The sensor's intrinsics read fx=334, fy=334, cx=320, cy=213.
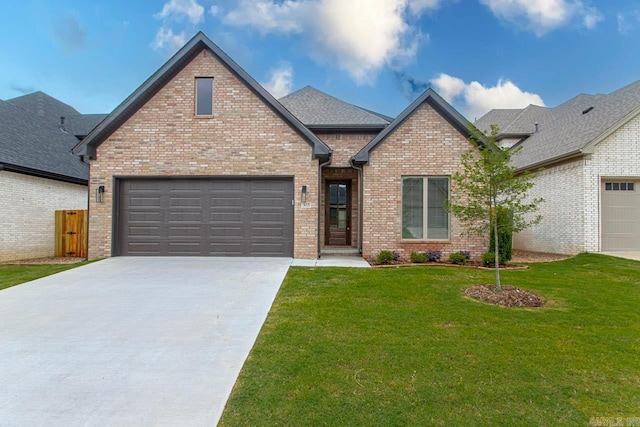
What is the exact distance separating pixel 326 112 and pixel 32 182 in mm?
10843

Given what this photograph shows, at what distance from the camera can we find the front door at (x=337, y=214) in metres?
13.4

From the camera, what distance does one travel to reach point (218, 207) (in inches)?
409

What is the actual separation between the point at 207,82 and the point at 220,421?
10.1 m

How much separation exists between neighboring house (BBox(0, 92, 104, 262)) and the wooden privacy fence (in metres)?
0.40

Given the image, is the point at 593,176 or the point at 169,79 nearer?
the point at 169,79

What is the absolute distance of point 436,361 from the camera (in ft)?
11.3

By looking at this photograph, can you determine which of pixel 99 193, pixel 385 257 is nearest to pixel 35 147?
pixel 99 193

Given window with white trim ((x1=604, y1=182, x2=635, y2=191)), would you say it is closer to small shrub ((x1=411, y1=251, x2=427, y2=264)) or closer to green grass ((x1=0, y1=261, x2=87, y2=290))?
small shrub ((x1=411, y1=251, x2=427, y2=264))

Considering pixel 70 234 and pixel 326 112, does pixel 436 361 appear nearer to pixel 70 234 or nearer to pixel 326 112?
pixel 326 112

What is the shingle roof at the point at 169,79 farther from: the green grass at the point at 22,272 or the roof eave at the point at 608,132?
the roof eave at the point at 608,132

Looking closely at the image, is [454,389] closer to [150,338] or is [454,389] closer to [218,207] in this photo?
[150,338]

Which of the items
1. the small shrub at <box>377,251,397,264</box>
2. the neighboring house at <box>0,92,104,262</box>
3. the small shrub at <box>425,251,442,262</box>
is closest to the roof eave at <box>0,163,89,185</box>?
the neighboring house at <box>0,92,104,262</box>

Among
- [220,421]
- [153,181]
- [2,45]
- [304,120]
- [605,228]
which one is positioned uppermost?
[2,45]

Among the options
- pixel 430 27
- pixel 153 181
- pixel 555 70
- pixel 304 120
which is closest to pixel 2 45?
pixel 153 181
